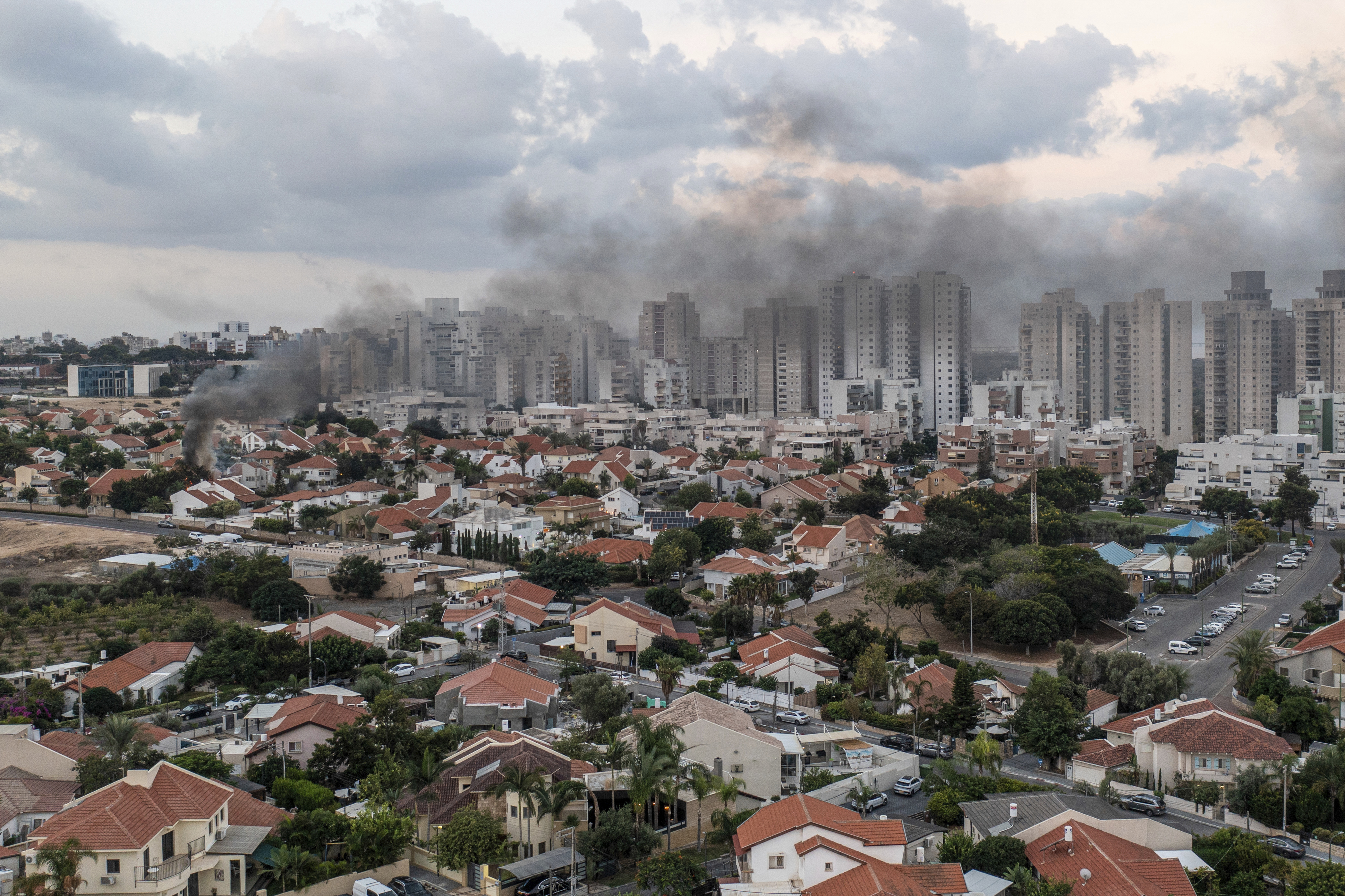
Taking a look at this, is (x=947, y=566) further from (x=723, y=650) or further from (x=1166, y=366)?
(x=1166, y=366)

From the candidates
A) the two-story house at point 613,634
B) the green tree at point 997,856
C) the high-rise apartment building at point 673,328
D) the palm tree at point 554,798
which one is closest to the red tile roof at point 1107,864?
the green tree at point 997,856

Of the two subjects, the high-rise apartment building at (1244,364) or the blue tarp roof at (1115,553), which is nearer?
the blue tarp roof at (1115,553)

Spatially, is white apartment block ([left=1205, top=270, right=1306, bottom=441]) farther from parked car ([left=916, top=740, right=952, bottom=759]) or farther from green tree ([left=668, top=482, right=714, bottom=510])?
parked car ([left=916, top=740, right=952, bottom=759])

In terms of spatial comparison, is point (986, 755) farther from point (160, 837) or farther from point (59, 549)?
point (59, 549)

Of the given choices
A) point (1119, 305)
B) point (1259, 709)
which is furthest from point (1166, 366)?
point (1259, 709)

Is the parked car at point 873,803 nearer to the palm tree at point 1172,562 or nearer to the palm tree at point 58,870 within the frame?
the palm tree at point 58,870

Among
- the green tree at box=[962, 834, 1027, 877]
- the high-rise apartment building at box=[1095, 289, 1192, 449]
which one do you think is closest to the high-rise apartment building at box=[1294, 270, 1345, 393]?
the high-rise apartment building at box=[1095, 289, 1192, 449]
